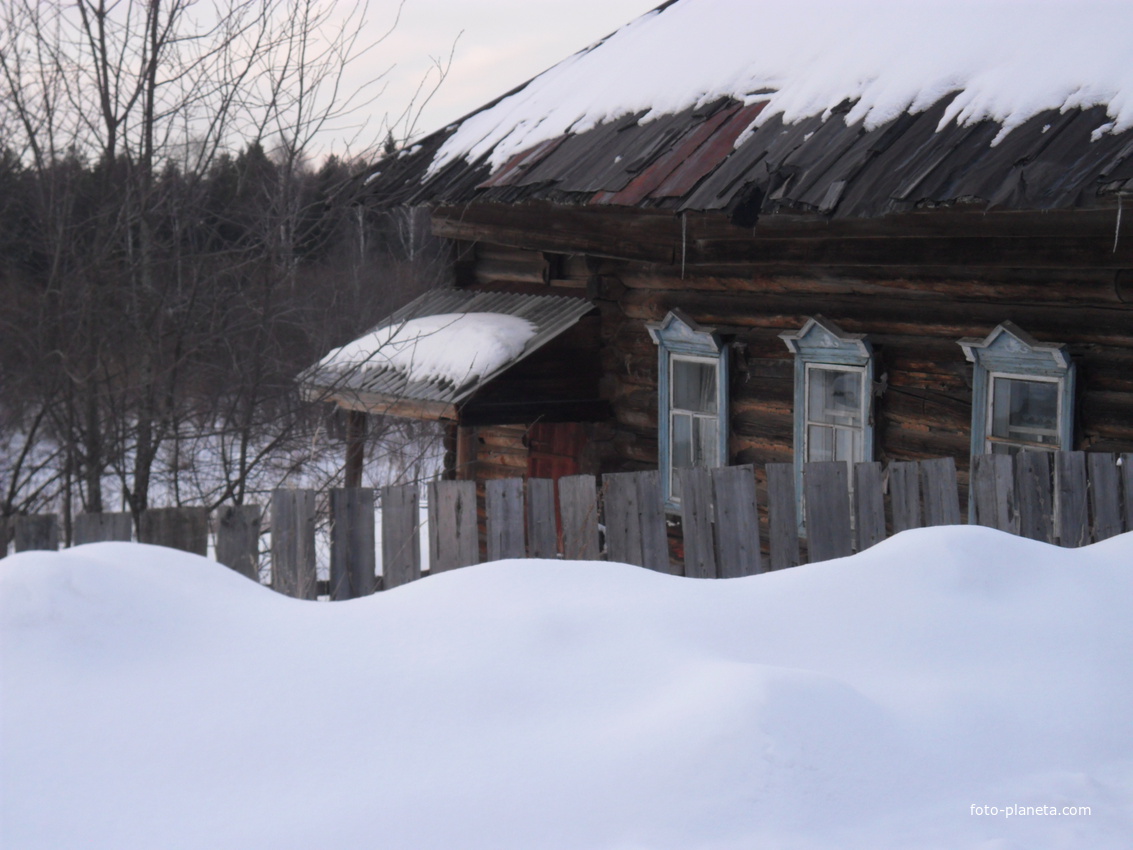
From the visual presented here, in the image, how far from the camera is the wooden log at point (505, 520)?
466cm

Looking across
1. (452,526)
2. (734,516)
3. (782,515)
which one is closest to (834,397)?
(782,515)

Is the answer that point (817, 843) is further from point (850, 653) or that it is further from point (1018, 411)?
point (1018, 411)

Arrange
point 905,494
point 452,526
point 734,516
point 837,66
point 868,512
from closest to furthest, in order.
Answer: point 452,526 → point 734,516 → point 868,512 → point 905,494 → point 837,66

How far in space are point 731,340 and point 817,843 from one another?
20.2 ft

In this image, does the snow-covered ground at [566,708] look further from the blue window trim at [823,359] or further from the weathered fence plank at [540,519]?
the blue window trim at [823,359]

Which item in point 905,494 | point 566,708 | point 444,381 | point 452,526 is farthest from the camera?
point 444,381

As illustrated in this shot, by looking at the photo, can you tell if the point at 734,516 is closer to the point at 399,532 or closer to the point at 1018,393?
the point at 399,532

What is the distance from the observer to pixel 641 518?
4906 millimetres

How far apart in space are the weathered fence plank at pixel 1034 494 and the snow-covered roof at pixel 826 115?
4.18ft

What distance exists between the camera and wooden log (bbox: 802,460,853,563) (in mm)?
4898

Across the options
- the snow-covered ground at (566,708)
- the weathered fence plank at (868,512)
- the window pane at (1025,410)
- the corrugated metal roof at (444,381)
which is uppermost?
the corrugated metal roof at (444,381)

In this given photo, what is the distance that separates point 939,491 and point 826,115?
116 inches

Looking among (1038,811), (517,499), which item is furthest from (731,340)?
(1038,811)

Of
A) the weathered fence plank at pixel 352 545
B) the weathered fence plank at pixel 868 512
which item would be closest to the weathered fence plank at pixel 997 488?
the weathered fence plank at pixel 868 512
